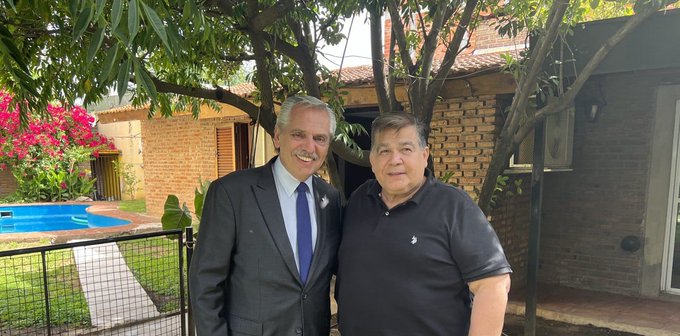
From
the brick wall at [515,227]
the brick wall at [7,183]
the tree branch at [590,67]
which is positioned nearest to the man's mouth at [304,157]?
the tree branch at [590,67]

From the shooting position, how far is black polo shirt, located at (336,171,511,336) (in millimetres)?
1694

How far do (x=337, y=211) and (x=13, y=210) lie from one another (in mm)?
15375

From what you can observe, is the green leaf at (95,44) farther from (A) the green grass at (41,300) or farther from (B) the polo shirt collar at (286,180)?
(A) the green grass at (41,300)

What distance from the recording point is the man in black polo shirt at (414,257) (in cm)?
166

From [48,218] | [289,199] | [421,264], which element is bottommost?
[48,218]

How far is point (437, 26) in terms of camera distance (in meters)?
3.21

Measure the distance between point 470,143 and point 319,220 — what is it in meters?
3.86

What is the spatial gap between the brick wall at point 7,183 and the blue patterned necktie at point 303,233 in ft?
61.1

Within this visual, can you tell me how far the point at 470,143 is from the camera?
542 centimetres

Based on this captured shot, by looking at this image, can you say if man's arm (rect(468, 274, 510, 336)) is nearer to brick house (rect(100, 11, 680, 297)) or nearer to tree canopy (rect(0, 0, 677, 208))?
tree canopy (rect(0, 0, 677, 208))

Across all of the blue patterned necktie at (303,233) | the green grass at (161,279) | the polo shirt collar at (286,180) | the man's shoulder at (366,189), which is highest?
the polo shirt collar at (286,180)

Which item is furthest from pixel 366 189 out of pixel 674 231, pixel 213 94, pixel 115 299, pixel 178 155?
pixel 178 155

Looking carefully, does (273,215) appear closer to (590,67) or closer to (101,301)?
(590,67)

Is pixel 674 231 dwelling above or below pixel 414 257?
below
